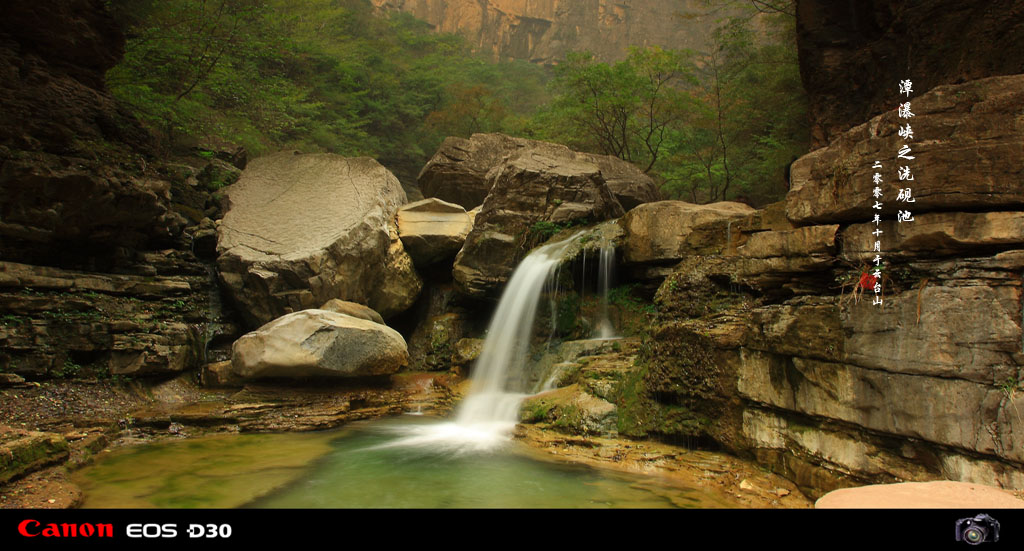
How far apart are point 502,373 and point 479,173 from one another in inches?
297

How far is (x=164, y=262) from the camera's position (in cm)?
937

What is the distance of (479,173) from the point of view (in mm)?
15000

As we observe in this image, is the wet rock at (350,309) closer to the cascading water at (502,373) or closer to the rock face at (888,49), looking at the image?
the cascading water at (502,373)

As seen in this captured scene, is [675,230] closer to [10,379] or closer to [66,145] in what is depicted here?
[66,145]

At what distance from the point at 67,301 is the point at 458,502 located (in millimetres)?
6954

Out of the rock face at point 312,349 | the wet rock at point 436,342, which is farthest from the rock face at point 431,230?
the rock face at point 312,349

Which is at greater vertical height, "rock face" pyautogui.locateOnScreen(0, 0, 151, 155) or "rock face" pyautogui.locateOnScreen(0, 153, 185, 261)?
"rock face" pyautogui.locateOnScreen(0, 0, 151, 155)

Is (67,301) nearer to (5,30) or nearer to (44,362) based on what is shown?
(44,362)

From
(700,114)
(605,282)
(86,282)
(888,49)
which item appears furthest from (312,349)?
(700,114)

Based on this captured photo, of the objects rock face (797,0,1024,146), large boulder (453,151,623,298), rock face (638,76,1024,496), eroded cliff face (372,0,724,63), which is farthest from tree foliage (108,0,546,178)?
eroded cliff face (372,0,724,63)
